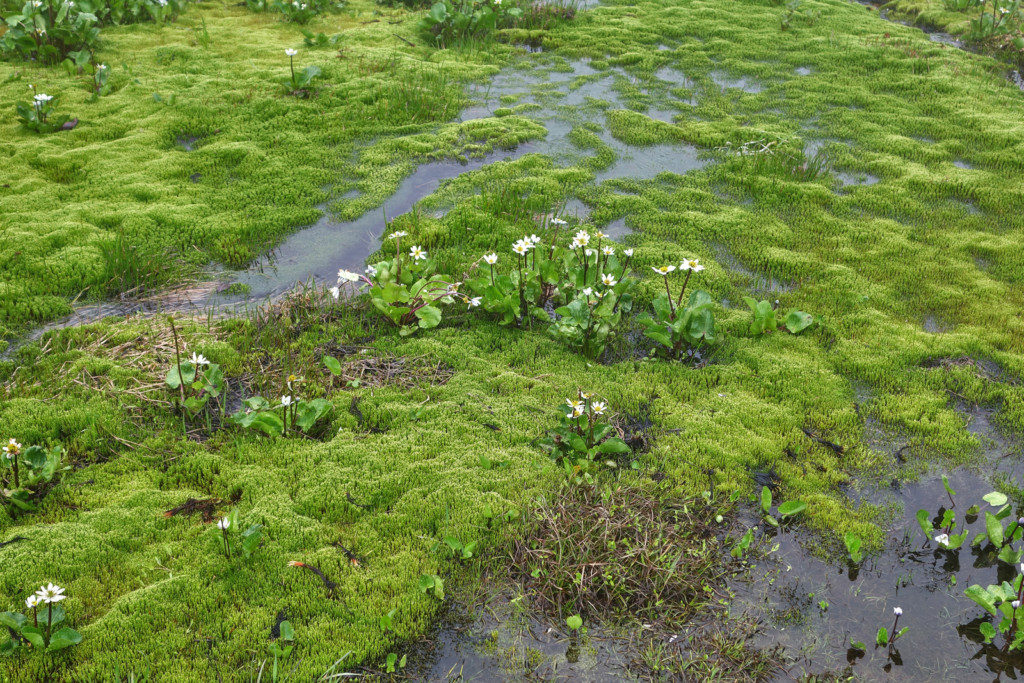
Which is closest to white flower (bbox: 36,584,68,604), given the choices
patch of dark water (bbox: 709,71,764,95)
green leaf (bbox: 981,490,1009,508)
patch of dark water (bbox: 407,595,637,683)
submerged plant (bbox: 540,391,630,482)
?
patch of dark water (bbox: 407,595,637,683)

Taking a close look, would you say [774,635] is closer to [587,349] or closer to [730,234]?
[587,349]

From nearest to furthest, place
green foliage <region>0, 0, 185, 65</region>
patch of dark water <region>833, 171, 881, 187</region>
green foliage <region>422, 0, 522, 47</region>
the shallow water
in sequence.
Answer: the shallow water
patch of dark water <region>833, 171, 881, 187</region>
green foliage <region>0, 0, 185, 65</region>
green foliage <region>422, 0, 522, 47</region>

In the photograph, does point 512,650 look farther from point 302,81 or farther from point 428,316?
point 302,81

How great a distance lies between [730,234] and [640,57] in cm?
484

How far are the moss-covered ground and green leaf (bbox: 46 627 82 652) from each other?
0.19ft

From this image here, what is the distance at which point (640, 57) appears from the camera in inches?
388

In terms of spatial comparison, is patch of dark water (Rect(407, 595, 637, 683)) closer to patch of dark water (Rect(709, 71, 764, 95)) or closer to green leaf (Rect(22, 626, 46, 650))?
green leaf (Rect(22, 626, 46, 650))

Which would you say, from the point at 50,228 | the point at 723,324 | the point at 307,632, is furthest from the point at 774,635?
the point at 50,228

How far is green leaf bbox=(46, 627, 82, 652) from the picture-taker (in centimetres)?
281

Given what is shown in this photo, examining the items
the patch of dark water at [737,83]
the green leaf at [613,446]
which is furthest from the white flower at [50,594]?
the patch of dark water at [737,83]

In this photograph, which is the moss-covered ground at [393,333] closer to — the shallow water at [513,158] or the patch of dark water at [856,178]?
the patch of dark water at [856,178]

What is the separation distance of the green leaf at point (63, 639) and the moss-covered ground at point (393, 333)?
6 centimetres

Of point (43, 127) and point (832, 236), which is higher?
point (43, 127)

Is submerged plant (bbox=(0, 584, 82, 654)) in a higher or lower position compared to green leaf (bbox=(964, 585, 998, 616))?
higher
